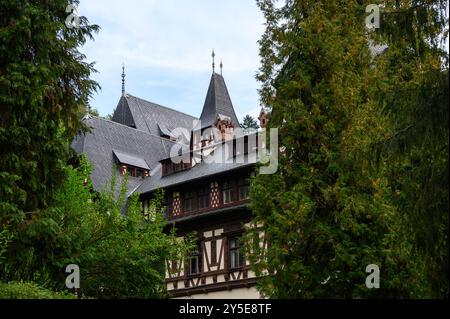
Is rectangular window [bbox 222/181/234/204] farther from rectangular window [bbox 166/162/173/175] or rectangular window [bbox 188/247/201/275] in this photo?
rectangular window [bbox 166/162/173/175]

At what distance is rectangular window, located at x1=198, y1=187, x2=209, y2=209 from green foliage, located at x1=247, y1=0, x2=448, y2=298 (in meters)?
16.1

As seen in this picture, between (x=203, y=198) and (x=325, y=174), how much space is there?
18299mm

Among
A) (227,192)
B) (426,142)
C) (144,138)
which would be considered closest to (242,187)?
(227,192)

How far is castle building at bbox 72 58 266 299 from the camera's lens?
3456cm

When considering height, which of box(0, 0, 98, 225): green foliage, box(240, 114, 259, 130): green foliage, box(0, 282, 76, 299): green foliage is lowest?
box(0, 282, 76, 299): green foliage

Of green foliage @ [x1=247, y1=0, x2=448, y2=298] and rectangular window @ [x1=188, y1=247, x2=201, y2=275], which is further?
rectangular window @ [x1=188, y1=247, x2=201, y2=275]

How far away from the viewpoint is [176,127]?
53.1 meters

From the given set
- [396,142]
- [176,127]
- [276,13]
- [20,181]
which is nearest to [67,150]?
[20,181]

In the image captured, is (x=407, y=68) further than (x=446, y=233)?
Yes

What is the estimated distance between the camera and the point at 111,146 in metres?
43.1

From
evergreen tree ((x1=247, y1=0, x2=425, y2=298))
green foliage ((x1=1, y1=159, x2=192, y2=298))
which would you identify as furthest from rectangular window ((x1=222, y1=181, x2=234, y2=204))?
evergreen tree ((x1=247, y1=0, x2=425, y2=298))

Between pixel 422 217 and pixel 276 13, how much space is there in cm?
979

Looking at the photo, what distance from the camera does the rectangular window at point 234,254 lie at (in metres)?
34.5
